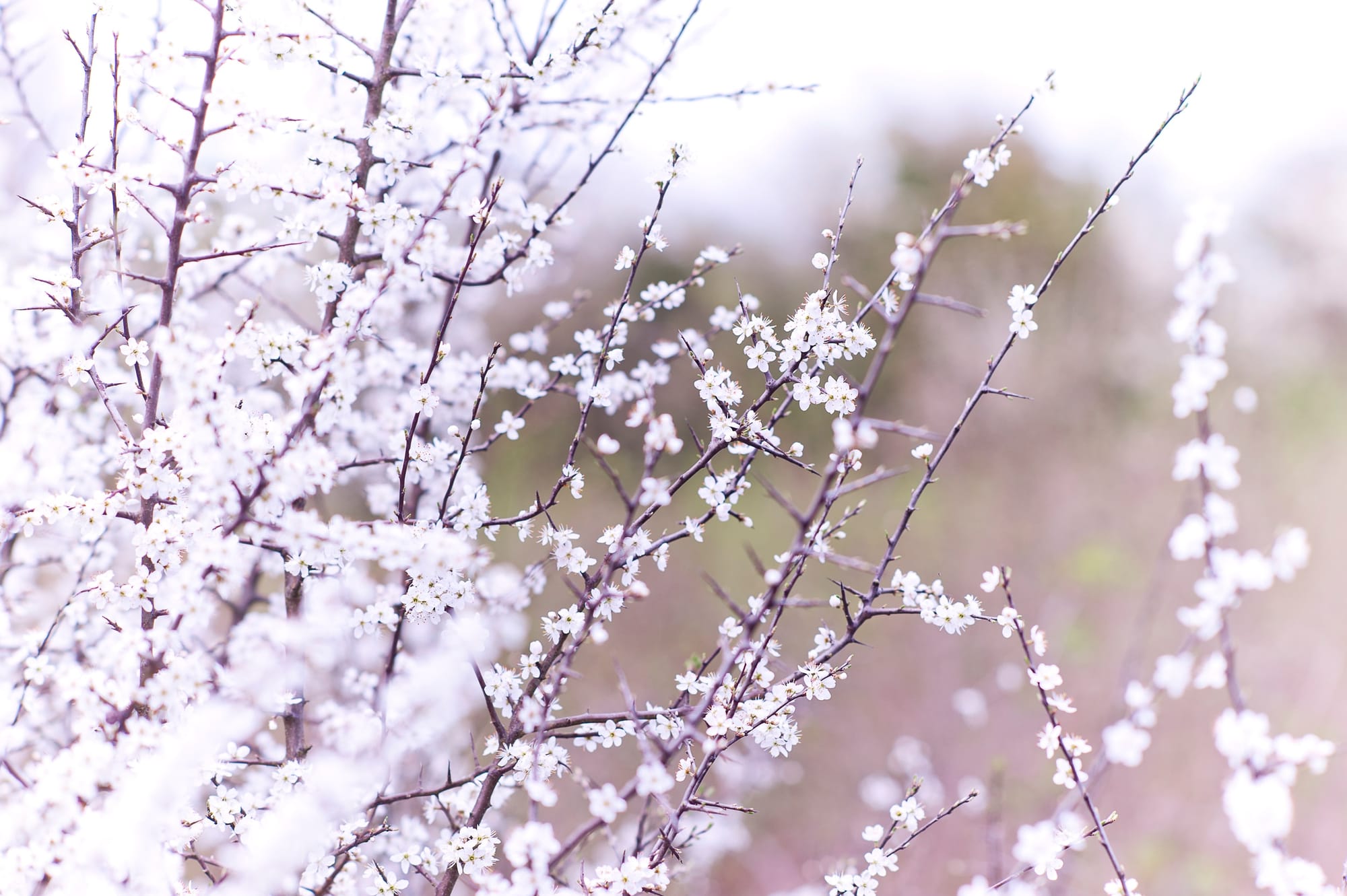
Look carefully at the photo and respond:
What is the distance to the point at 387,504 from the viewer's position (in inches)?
70.8

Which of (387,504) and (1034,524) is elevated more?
(1034,524)

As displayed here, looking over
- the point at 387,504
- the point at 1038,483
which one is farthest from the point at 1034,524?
the point at 387,504

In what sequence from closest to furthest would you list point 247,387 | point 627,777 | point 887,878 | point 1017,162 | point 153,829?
point 153,829 < point 247,387 < point 887,878 < point 627,777 < point 1017,162

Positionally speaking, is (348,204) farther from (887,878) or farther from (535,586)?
(887,878)

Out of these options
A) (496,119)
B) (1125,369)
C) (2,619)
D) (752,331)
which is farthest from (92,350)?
(1125,369)

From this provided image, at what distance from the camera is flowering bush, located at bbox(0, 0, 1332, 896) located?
1.06m

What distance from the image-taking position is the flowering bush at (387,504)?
106 cm

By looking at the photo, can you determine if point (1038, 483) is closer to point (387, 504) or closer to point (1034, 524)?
point (1034, 524)

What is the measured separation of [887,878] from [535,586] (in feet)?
7.96

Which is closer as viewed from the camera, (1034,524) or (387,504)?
(387,504)

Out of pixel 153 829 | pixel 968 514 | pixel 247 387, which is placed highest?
pixel 968 514

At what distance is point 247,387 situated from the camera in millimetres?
2064

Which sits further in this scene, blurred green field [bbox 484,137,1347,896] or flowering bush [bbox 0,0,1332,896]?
blurred green field [bbox 484,137,1347,896]

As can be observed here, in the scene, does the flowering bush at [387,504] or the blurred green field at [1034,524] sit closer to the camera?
the flowering bush at [387,504]
